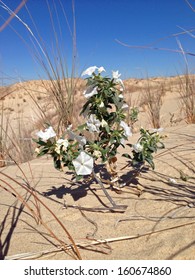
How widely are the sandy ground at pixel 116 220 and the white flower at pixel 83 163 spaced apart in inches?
8.7

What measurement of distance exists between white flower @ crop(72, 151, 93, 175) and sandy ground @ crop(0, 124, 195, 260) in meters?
0.22

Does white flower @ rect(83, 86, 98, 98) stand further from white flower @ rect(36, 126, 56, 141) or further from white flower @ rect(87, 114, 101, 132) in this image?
white flower @ rect(36, 126, 56, 141)

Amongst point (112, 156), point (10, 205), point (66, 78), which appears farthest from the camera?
point (66, 78)

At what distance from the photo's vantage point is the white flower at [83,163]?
1206 millimetres

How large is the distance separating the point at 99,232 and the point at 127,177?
1.95ft

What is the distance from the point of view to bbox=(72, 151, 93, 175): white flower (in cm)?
121

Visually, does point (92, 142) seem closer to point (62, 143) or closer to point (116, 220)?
point (62, 143)

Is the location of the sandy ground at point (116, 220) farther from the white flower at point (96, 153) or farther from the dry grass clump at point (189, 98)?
the dry grass clump at point (189, 98)

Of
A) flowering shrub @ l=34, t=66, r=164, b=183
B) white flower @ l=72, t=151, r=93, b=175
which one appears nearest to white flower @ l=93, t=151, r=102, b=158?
flowering shrub @ l=34, t=66, r=164, b=183

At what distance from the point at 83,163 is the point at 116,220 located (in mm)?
276

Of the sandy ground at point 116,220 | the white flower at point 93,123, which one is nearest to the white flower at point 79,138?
the white flower at point 93,123

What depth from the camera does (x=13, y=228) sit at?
4.28ft
